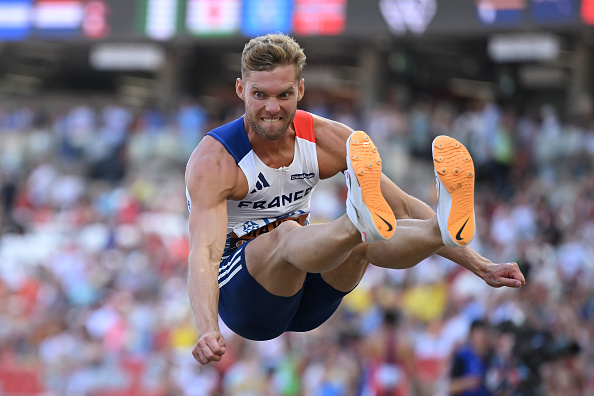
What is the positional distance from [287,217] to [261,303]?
56cm

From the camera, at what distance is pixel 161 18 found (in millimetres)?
15992

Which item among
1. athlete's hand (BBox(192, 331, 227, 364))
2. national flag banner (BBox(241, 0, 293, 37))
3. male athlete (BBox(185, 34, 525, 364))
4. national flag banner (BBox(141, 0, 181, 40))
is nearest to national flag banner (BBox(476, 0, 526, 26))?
national flag banner (BBox(241, 0, 293, 37))

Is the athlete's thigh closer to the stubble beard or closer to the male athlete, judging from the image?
the male athlete

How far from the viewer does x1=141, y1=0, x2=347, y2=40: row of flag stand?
14695 mm

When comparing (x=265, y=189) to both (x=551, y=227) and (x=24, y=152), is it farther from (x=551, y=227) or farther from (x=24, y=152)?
(x=24, y=152)

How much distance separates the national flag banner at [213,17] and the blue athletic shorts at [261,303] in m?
10.6

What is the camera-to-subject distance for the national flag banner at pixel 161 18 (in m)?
15.8

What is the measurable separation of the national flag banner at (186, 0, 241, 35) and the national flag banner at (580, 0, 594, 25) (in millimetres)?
5884

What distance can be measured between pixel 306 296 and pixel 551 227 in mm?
5755

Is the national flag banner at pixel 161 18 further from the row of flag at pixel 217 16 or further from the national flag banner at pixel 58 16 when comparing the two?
the national flag banner at pixel 58 16

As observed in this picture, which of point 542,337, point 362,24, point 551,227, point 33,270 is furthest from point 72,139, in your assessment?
point 542,337

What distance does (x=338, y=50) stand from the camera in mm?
19250

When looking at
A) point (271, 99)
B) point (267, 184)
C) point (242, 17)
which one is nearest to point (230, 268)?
point (267, 184)

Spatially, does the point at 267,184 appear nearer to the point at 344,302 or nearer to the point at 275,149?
the point at 275,149
